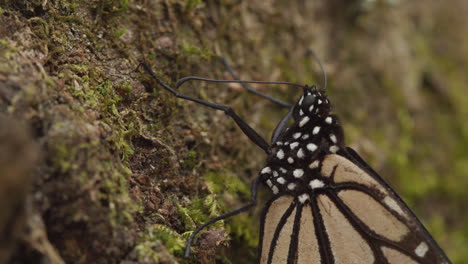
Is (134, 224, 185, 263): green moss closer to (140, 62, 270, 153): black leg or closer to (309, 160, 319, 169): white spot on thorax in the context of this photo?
(140, 62, 270, 153): black leg

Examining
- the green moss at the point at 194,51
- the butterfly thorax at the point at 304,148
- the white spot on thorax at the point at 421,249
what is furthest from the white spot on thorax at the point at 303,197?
the green moss at the point at 194,51

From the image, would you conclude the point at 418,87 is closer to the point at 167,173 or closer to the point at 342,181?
the point at 342,181

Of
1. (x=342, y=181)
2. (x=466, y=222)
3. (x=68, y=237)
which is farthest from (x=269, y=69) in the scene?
(x=466, y=222)

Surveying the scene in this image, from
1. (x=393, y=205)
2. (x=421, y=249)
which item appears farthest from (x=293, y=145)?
(x=421, y=249)

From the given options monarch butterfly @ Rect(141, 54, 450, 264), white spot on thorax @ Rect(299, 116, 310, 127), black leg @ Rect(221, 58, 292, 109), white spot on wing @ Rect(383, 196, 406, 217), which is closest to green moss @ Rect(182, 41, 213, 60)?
black leg @ Rect(221, 58, 292, 109)

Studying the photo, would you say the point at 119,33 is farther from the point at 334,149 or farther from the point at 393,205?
the point at 393,205

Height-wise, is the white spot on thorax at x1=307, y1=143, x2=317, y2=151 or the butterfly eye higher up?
the butterfly eye

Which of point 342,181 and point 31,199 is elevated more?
point 342,181
